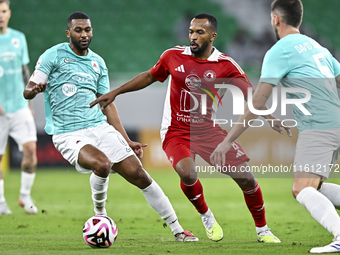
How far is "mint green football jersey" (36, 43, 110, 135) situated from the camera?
5.64 m

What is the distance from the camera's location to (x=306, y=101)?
4.24 metres

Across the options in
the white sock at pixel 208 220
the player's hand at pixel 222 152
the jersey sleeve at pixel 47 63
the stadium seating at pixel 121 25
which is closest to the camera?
the player's hand at pixel 222 152

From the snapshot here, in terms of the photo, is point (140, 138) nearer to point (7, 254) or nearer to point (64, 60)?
point (64, 60)

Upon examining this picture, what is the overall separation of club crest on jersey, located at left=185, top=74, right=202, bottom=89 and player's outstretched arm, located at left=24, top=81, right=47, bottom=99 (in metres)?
1.43

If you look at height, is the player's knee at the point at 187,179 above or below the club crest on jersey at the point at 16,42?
below

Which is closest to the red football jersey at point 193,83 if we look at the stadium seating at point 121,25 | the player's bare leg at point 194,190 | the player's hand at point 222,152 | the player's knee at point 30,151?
the player's bare leg at point 194,190

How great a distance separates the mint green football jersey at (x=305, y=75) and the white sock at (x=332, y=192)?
25.3 inches

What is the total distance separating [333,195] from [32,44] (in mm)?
14231

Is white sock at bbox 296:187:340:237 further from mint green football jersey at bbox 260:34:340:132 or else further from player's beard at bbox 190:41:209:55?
player's beard at bbox 190:41:209:55

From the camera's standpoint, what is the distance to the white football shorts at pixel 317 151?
4.09m

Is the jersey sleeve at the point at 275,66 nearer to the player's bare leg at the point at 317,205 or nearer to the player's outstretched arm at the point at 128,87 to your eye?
the player's bare leg at the point at 317,205

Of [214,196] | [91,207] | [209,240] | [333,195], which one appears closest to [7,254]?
[209,240]

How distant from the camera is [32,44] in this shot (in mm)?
17109

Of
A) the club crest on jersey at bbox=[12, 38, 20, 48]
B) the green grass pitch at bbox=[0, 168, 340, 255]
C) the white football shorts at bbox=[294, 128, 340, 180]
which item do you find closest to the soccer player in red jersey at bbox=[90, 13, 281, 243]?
the green grass pitch at bbox=[0, 168, 340, 255]
